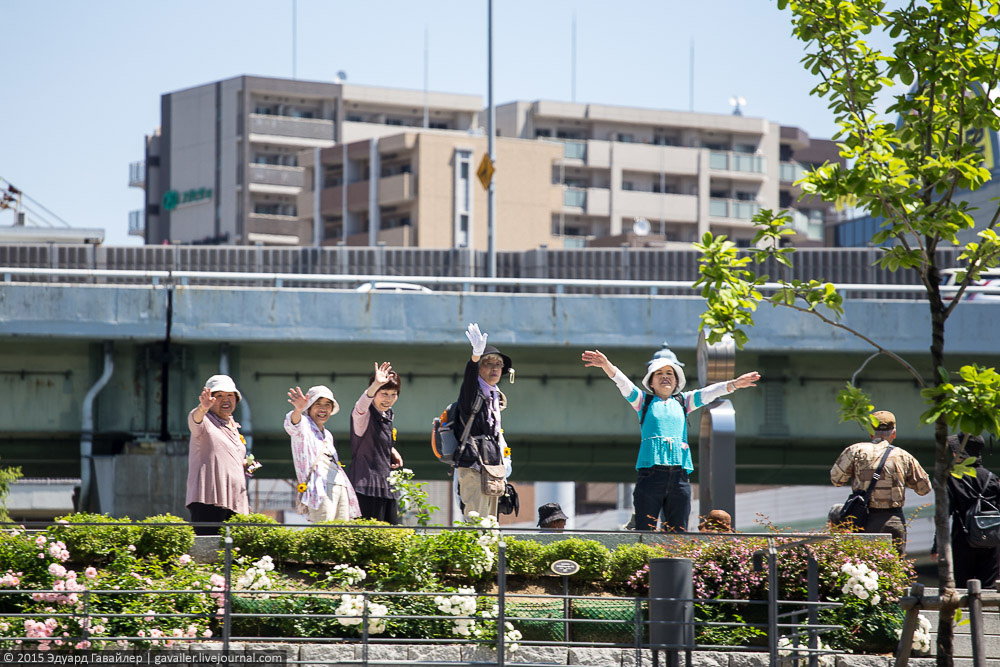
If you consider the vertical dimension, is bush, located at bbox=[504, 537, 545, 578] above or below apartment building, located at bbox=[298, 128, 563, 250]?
below

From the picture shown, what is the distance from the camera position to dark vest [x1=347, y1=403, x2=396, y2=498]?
11672 mm

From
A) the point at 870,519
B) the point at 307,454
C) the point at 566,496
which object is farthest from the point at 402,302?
the point at 566,496

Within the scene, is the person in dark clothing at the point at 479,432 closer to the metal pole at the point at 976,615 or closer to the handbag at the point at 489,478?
the handbag at the point at 489,478

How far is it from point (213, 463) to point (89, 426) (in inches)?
386

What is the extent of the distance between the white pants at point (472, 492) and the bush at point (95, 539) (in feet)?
9.64

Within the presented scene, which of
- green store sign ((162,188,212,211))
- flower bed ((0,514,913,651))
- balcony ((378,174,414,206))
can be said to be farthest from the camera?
green store sign ((162,188,212,211))

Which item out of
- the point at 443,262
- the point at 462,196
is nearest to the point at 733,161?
the point at 462,196

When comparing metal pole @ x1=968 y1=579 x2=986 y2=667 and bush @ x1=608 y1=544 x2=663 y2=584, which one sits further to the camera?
bush @ x1=608 y1=544 x2=663 y2=584

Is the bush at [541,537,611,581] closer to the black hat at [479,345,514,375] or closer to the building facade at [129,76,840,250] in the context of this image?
the black hat at [479,345,514,375]

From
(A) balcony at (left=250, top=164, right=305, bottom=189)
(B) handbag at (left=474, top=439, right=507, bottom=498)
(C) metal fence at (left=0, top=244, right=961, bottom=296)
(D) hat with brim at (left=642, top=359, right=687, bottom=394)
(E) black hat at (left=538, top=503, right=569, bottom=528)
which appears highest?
(A) balcony at (left=250, top=164, right=305, bottom=189)

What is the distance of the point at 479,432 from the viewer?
38.3 feet

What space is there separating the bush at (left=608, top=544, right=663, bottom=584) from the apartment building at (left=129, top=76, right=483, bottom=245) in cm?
6690

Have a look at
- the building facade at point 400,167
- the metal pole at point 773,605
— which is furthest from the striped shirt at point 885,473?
the building facade at point 400,167

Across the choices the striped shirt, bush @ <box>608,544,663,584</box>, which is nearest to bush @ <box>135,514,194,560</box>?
bush @ <box>608,544,663,584</box>
